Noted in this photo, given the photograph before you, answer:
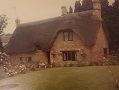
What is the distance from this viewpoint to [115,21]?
760 cm

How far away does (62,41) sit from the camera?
14648 mm

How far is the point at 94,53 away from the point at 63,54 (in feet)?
7.08

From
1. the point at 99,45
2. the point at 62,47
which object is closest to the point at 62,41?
the point at 62,47

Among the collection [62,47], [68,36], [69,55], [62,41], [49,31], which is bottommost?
[69,55]

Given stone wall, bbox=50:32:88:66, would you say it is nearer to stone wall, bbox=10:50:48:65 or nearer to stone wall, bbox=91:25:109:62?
stone wall, bbox=10:50:48:65

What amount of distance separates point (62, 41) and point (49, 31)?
43.3 inches

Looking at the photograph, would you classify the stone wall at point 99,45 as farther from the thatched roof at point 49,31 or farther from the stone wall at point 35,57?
the stone wall at point 35,57

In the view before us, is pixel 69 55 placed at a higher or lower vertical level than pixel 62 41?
lower

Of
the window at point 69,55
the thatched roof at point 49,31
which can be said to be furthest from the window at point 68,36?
the window at point 69,55

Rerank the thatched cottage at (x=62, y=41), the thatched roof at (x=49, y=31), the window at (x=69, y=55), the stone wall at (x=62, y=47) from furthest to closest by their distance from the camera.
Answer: the window at (x=69, y=55), the stone wall at (x=62, y=47), the thatched cottage at (x=62, y=41), the thatched roof at (x=49, y=31)

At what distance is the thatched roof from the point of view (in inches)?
502

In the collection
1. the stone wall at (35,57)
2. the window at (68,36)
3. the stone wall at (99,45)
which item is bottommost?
the stone wall at (35,57)

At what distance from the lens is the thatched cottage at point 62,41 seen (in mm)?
12852

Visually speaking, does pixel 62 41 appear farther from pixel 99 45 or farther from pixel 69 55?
pixel 99 45
